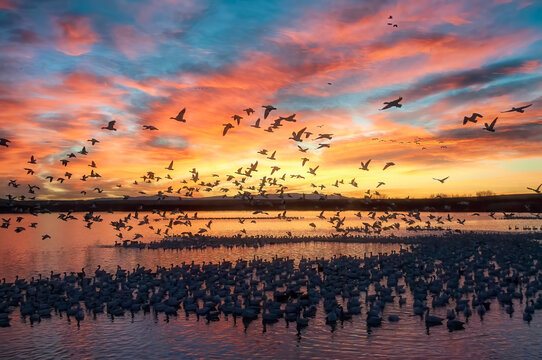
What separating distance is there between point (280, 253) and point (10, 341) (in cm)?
3168

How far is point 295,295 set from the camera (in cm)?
2834

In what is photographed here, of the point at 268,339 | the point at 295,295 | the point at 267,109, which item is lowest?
the point at 268,339

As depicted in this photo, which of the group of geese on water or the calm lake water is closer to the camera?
the calm lake water

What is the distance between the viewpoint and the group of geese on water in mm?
24953

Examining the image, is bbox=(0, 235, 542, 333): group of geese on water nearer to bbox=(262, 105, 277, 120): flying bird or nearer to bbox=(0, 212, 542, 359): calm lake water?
bbox=(0, 212, 542, 359): calm lake water

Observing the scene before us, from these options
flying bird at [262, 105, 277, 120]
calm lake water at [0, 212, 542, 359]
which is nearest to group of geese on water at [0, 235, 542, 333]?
calm lake water at [0, 212, 542, 359]

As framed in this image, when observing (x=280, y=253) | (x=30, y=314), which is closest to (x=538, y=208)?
(x=280, y=253)

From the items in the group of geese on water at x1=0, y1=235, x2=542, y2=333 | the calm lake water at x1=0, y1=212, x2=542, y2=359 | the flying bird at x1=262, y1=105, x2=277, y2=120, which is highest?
the flying bird at x1=262, y1=105, x2=277, y2=120

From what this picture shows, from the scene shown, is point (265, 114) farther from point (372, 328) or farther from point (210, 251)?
point (210, 251)

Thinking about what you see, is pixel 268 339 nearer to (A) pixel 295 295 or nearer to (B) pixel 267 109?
(A) pixel 295 295

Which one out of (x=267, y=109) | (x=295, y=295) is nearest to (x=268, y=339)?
(x=295, y=295)

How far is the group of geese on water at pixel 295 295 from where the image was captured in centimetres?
2495

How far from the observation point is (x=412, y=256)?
43.3m

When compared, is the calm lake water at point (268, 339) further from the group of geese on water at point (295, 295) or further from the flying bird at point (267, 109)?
the flying bird at point (267, 109)
